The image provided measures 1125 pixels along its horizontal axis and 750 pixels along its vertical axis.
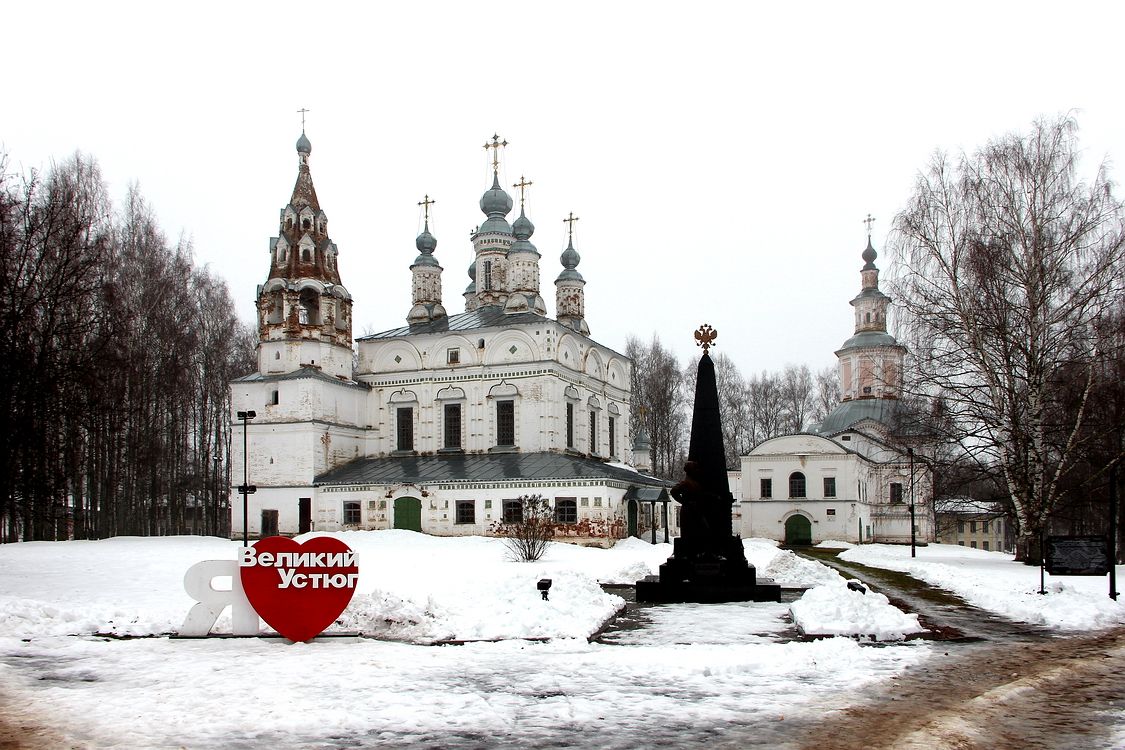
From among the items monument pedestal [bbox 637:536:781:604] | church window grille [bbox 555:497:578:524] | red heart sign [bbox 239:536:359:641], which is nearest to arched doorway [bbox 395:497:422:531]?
church window grille [bbox 555:497:578:524]

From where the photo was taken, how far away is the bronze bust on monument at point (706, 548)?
1530 cm

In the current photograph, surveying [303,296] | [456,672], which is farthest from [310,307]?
[456,672]

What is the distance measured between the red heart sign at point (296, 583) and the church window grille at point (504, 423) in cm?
2847

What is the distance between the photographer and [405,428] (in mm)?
41594

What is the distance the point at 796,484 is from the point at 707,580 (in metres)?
31.3

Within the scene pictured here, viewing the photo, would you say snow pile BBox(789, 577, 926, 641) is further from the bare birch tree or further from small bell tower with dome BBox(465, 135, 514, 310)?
small bell tower with dome BBox(465, 135, 514, 310)

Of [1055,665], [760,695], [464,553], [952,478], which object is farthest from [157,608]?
[952,478]

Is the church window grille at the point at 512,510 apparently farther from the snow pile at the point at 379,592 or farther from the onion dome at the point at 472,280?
the onion dome at the point at 472,280

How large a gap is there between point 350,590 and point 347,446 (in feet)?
98.4

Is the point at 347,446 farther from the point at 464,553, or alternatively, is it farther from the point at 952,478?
the point at 952,478

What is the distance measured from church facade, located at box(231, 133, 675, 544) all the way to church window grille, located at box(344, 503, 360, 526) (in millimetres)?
55

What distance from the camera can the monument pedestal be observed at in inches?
600

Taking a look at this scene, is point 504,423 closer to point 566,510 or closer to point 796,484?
point 566,510

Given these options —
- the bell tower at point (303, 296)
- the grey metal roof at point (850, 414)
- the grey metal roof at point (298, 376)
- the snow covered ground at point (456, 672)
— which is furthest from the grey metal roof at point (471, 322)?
the snow covered ground at point (456, 672)
